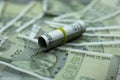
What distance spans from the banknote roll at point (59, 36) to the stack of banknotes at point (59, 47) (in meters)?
0.02

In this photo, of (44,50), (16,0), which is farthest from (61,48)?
(16,0)

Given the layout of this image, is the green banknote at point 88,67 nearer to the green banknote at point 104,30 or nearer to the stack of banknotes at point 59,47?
the stack of banknotes at point 59,47

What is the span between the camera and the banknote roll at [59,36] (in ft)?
2.20

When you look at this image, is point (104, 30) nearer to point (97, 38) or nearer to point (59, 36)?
point (97, 38)

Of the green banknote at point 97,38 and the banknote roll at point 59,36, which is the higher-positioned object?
the banknote roll at point 59,36

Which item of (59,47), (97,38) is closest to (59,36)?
(59,47)

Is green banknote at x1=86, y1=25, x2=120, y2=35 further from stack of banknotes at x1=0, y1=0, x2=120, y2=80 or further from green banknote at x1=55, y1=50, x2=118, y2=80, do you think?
green banknote at x1=55, y1=50, x2=118, y2=80

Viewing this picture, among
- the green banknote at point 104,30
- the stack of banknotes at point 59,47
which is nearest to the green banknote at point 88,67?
the stack of banknotes at point 59,47

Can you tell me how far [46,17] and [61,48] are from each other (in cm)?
28

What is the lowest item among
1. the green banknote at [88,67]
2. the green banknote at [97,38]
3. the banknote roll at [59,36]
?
the green banknote at [88,67]

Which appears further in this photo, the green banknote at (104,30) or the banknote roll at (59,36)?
the green banknote at (104,30)

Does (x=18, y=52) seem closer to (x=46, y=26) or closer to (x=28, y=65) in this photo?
(x=28, y=65)

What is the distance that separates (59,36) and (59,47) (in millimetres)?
30

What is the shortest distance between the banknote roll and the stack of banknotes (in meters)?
0.02
